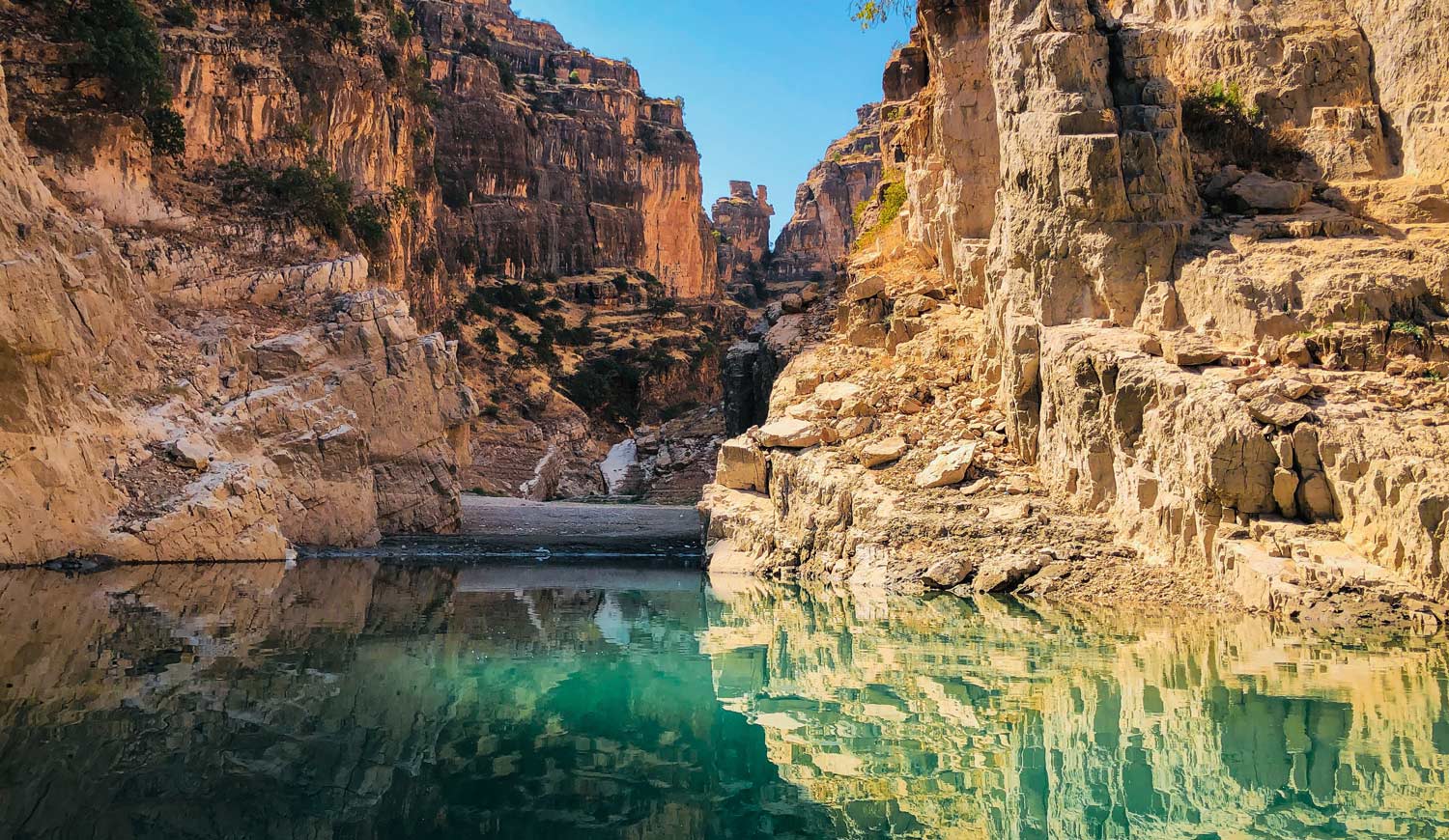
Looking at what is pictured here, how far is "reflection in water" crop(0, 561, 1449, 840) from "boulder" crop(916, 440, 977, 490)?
20.6ft

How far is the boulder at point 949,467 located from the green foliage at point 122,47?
24733 millimetres

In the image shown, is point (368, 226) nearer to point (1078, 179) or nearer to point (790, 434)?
point (790, 434)

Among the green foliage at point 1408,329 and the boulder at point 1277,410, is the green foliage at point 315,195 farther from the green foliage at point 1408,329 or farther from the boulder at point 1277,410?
the green foliage at point 1408,329

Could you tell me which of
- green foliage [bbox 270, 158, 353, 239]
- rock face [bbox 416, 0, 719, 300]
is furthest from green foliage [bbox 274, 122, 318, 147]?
rock face [bbox 416, 0, 719, 300]

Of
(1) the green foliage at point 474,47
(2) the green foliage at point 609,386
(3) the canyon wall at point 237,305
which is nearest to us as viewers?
(3) the canyon wall at point 237,305

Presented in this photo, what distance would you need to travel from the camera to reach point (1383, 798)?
22.7ft

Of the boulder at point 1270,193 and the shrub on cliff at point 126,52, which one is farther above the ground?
the shrub on cliff at point 126,52

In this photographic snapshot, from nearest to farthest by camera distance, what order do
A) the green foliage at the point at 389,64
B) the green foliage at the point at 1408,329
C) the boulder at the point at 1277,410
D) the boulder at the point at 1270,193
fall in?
the boulder at the point at 1277,410
the green foliage at the point at 1408,329
the boulder at the point at 1270,193
the green foliage at the point at 389,64

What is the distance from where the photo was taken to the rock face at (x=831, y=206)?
113000 millimetres

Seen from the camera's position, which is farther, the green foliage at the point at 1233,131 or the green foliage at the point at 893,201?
the green foliage at the point at 893,201

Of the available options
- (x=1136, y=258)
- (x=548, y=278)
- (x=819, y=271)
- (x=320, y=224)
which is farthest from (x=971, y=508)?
(x=819, y=271)

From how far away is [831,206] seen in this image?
115312mm

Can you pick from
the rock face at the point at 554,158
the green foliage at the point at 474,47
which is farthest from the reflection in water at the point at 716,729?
the green foliage at the point at 474,47

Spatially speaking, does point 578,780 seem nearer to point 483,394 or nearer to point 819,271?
point 483,394
